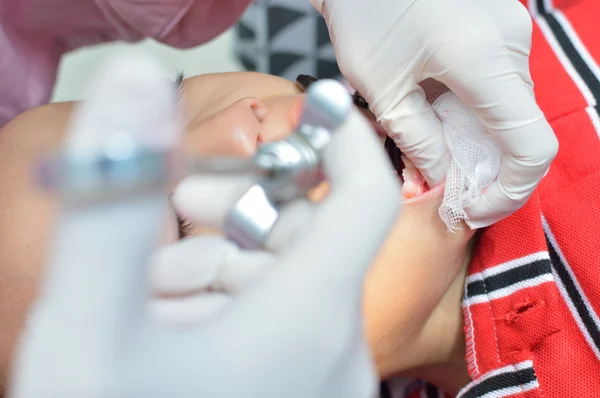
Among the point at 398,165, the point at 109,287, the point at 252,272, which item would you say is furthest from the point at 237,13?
the point at 109,287

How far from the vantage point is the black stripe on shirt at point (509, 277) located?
0.63 meters

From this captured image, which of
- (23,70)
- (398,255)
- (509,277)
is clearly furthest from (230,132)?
(23,70)

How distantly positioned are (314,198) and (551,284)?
0.29 m

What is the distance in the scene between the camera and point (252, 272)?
0.39 meters

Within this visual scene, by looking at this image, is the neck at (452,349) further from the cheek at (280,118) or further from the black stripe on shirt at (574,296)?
the cheek at (280,118)

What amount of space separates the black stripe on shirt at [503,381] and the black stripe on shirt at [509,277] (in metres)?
0.10

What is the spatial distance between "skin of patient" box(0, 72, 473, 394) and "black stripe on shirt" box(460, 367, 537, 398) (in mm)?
78

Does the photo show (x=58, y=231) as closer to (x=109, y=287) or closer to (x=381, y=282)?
(x=109, y=287)

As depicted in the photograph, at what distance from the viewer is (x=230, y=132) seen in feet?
2.04

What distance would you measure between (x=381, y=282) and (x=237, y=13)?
23.9 inches

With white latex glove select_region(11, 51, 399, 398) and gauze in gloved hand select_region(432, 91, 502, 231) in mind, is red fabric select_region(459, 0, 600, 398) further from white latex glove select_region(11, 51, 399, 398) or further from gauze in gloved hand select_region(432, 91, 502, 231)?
white latex glove select_region(11, 51, 399, 398)

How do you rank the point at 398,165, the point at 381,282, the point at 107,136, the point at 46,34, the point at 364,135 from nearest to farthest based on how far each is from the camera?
the point at 107,136 < the point at 364,135 < the point at 381,282 < the point at 398,165 < the point at 46,34

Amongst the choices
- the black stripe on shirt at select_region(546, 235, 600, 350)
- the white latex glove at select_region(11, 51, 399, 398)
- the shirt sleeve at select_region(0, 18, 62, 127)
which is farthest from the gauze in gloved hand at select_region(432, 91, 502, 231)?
the shirt sleeve at select_region(0, 18, 62, 127)

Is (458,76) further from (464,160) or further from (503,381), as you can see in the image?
(503,381)
